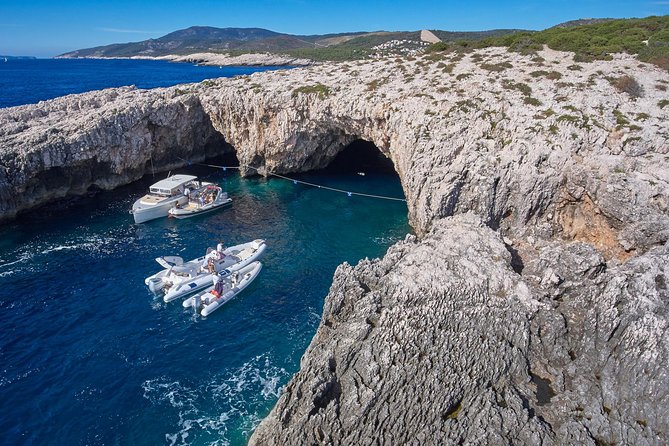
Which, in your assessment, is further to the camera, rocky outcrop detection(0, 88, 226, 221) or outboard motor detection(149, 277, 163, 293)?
rocky outcrop detection(0, 88, 226, 221)

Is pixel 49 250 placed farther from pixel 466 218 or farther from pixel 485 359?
pixel 485 359

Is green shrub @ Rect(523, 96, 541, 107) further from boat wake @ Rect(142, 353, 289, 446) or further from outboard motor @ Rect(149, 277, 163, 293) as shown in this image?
outboard motor @ Rect(149, 277, 163, 293)

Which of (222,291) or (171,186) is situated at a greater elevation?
(171,186)

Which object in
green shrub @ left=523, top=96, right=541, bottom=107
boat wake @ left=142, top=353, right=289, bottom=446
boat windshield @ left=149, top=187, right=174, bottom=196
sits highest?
green shrub @ left=523, top=96, right=541, bottom=107

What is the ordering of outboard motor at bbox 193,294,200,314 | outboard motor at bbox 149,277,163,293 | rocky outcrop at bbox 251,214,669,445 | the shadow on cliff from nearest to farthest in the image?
rocky outcrop at bbox 251,214,669,445
outboard motor at bbox 193,294,200,314
outboard motor at bbox 149,277,163,293
the shadow on cliff

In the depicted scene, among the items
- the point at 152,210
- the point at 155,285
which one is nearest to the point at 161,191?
the point at 152,210

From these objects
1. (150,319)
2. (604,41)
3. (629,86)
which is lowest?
(150,319)

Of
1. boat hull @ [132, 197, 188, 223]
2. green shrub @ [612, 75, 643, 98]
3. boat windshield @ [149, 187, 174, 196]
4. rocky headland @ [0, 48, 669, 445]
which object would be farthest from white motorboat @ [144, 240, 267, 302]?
green shrub @ [612, 75, 643, 98]
